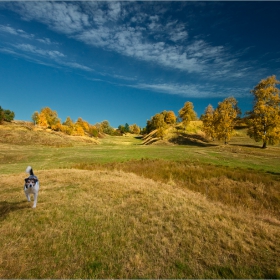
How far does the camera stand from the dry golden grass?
556cm

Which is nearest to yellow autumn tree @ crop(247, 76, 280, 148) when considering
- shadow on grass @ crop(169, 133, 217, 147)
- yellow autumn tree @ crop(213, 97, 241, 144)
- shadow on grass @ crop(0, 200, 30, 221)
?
yellow autumn tree @ crop(213, 97, 241, 144)

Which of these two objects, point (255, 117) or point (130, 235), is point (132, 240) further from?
point (255, 117)

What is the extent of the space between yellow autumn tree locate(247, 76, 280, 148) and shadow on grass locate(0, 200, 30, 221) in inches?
1765

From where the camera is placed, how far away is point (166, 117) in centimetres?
10600

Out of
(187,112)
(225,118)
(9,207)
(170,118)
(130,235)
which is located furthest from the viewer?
(170,118)

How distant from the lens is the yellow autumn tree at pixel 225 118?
49.3 metres

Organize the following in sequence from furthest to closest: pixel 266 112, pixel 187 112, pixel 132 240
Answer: pixel 187 112
pixel 266 112
pixel 132 240

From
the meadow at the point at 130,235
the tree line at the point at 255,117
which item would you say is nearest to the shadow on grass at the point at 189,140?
the tree line at the point at 255,117

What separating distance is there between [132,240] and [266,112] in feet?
144

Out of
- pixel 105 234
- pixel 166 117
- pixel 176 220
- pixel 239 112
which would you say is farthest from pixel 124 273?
pixel 166 117

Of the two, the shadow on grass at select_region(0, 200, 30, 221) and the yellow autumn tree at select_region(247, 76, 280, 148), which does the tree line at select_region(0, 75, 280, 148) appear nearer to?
the yellow autumn tree at select_region(247, 76, 280, 148)

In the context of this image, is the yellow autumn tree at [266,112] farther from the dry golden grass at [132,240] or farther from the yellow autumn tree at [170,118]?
the yellow autumn tree at [170,118]

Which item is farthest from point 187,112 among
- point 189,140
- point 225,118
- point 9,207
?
point 9,207

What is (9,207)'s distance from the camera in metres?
10.1
